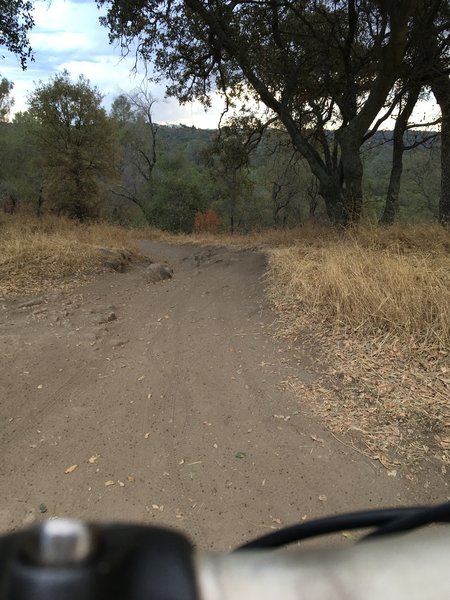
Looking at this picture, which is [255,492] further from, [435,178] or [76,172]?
[435,178]

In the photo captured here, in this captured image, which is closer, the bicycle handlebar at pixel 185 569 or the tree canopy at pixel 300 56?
the bicycle handlebar at pixel 185 569

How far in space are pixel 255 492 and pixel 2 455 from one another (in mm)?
1872

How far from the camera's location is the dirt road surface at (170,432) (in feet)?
8.77

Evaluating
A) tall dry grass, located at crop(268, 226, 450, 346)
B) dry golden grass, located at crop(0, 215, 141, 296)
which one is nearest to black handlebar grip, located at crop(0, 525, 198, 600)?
tall dry grass, located at crop(268, 226, 450, 346)

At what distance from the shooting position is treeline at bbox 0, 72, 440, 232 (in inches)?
643

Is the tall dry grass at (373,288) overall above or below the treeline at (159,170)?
below

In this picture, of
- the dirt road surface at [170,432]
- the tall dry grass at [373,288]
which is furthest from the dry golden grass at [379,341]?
the dirt road surface at [170,432]

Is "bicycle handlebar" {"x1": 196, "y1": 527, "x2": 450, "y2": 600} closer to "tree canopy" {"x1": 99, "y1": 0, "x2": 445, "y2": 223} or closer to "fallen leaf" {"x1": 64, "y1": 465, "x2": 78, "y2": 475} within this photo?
"fallen leaf" {"x1": 64, "y1": 465, "x2": 78, "y2": 475}

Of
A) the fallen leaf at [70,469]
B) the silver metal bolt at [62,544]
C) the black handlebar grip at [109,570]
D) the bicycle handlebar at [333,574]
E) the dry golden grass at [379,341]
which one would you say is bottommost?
the fallen leaf at [70,469]

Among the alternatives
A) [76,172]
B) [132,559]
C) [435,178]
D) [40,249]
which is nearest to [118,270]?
[40,249]

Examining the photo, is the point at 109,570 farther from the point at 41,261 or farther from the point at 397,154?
the point at 397,154

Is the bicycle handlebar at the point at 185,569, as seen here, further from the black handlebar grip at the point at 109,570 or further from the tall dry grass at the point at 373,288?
the tall dry grass at the point at 373,288

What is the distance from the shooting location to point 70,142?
2333cm

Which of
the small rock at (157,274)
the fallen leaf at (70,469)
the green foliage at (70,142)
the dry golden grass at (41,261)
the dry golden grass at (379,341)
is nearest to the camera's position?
the fallen leaf at (70,469)
